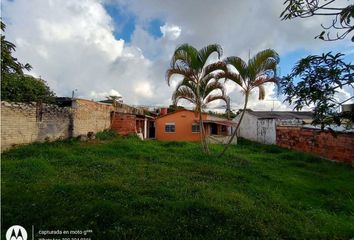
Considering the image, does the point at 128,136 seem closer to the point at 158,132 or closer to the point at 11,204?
the point at 158,132

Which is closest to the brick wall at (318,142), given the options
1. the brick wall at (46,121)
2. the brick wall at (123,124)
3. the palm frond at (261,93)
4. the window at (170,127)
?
the palm frond at (261,93)

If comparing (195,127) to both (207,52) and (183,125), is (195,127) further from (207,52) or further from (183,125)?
(207,52)

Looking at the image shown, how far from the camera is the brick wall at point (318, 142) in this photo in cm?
1209

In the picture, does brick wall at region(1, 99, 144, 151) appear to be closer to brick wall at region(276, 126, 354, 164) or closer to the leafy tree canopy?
the leafy tree canopy

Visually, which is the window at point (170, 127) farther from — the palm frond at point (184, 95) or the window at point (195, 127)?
the palm frond at point (184, 95)

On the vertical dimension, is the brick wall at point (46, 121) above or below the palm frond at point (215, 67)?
below

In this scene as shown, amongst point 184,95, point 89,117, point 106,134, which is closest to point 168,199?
point 184,95

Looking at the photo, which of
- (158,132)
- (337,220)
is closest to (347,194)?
(337,220)

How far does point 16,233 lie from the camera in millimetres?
3879

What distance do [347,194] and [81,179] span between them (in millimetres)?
6875

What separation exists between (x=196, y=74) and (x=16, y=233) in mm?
7989

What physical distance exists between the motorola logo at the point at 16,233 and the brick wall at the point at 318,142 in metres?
9.41

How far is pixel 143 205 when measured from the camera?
4.84 meters

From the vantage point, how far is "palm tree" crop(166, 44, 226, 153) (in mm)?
10078
